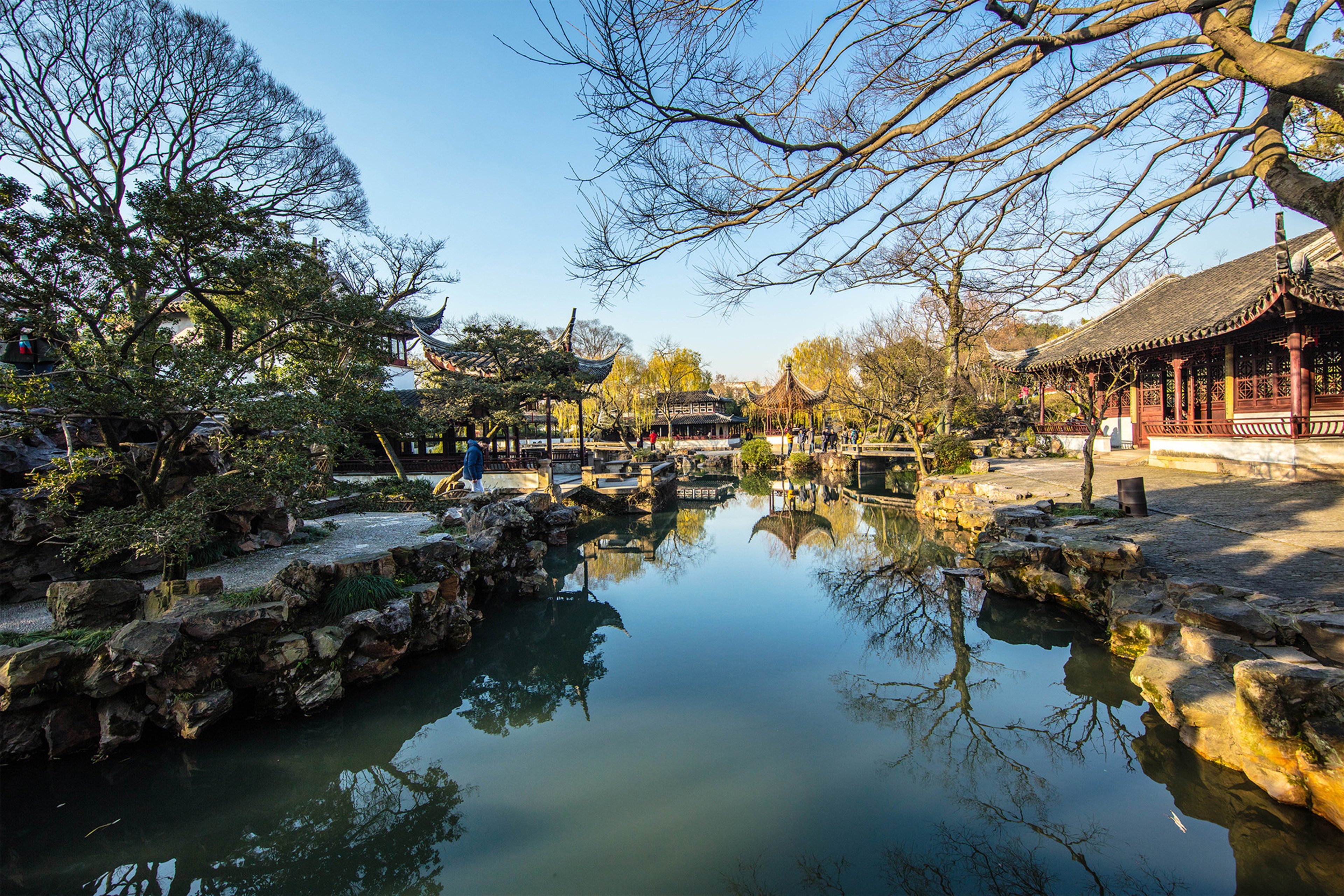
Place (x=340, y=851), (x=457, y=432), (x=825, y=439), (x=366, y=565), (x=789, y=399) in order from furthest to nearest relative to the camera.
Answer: (x=789, y=399) < (x=825, y=439) < (x=457, y=432) < (x=366, y=565) < (x=340, y=851)

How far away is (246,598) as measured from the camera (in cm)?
445

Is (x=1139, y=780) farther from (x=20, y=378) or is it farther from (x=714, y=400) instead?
(x=714, y=400)

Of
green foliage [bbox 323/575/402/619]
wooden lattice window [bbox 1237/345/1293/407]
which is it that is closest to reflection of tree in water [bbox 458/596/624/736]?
green foliage [bbox 323/575/402/619]

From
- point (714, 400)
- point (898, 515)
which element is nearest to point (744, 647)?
point (898, 515)

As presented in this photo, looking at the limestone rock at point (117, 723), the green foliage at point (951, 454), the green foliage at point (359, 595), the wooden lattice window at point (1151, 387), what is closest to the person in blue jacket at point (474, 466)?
the green foliage at point (359, 595)

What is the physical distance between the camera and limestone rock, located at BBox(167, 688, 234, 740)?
3.93 meters

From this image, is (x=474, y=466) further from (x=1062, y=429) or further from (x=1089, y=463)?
(x=1062, y=429)

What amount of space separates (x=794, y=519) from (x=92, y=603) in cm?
1186

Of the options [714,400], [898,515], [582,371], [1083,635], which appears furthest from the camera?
[714,400]

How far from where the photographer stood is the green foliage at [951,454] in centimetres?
1515

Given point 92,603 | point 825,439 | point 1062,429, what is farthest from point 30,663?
point 825,439

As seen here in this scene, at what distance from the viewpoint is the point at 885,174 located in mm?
3797

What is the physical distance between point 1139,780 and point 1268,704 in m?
0.86

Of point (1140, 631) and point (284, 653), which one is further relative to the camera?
point (1140, 631)
